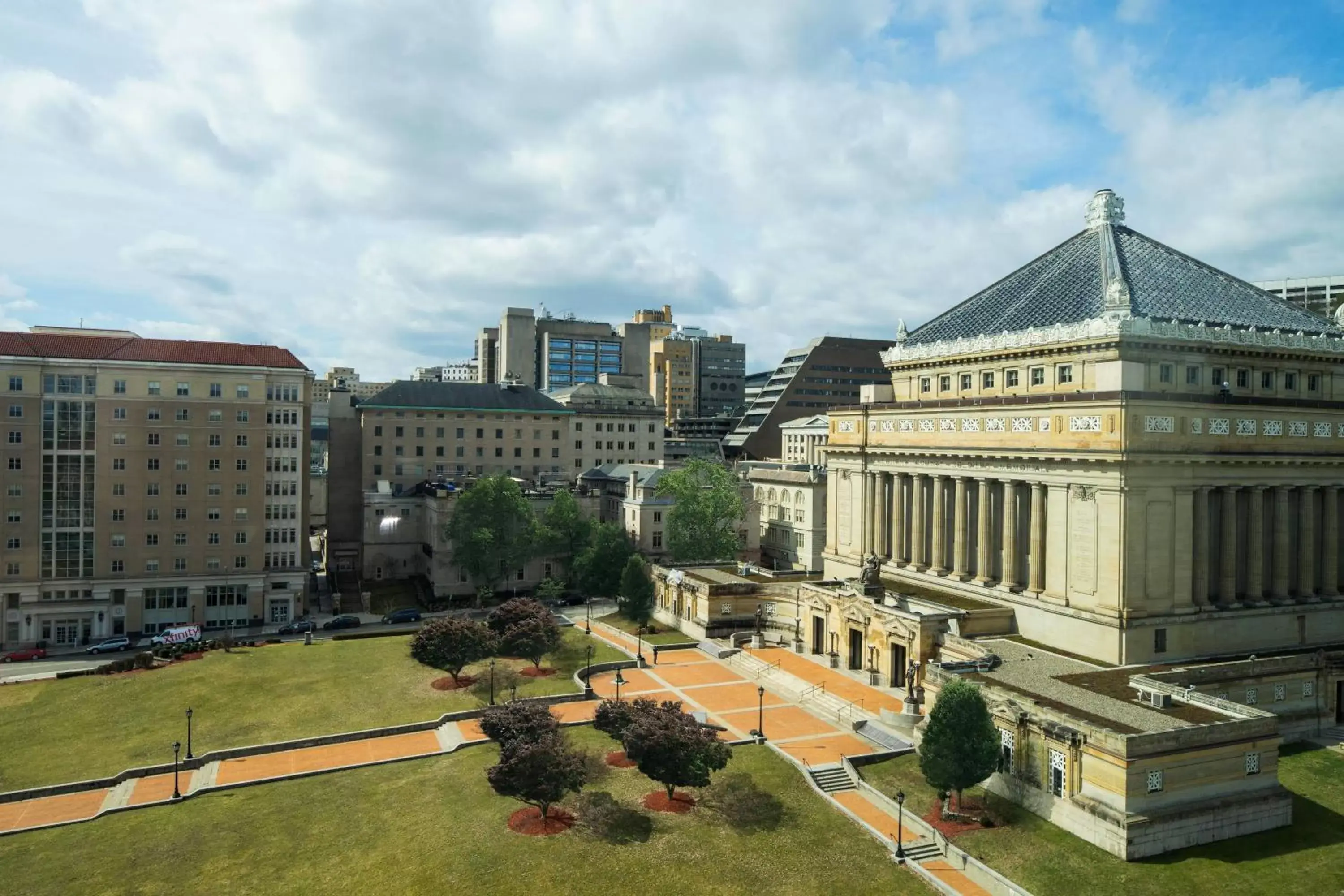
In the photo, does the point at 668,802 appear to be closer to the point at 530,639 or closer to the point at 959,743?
the point at 959,743

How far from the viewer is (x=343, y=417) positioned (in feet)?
416

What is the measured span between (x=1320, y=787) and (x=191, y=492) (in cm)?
9982

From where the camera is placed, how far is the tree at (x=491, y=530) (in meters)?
102

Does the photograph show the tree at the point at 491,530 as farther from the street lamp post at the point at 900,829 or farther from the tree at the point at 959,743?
the tree at the point at 959,743

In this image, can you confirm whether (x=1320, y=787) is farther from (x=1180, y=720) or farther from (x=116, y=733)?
(x=116, y=733)

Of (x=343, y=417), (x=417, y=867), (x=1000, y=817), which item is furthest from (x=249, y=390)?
(x=1000, y=817)

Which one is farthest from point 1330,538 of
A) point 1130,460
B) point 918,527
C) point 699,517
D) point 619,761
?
point 699,517

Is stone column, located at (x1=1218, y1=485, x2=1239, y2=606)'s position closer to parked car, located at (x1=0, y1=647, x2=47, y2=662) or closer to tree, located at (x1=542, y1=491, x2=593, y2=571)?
tree, located at (x1=542, y1=491, x2=593, y2=571)

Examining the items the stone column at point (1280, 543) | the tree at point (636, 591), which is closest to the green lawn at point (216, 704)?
the tree at point (636, 591)

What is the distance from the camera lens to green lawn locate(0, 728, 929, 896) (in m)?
38.6

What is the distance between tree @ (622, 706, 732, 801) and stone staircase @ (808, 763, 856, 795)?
674cm

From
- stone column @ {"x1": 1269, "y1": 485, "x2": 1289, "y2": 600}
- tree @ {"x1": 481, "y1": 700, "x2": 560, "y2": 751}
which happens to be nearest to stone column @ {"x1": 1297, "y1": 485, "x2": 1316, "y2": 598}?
stone column @ {"x1": 1269, "y1": 485, "x2": 1289, "y2": 600}

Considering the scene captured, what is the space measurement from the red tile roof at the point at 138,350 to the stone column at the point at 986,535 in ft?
247

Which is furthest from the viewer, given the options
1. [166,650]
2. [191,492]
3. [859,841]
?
[191,492]
